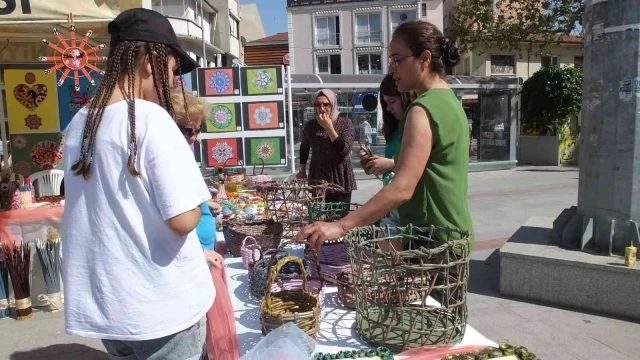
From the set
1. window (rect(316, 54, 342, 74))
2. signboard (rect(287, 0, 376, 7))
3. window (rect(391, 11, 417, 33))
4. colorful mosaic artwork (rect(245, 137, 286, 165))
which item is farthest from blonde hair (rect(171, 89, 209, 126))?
signboard (rect(287, 0, 376, 7))

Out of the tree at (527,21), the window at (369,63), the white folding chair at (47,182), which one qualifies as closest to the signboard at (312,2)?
the window at (369,63)

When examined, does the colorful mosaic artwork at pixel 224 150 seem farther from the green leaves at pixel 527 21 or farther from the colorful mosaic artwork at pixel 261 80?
the green leaves at pixel 527 21

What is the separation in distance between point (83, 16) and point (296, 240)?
309 centimetres

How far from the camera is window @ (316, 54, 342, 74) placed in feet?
107

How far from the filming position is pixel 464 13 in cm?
1423

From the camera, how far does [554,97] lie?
12.6 meters

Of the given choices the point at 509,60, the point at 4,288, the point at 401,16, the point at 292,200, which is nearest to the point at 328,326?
the point at 292,200

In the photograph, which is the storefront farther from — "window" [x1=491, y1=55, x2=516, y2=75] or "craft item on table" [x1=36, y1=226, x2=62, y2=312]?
"window" [x1=491, y1=55, x2=516, y2=75]

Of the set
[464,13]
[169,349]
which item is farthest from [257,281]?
[464,13]

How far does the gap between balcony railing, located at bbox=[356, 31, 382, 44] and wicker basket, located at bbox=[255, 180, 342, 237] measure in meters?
30.3

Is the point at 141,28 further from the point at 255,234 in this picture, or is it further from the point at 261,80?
the point at 261,80

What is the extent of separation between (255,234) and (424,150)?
123cm

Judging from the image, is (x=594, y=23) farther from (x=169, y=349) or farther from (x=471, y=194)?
(x=471, y=194)

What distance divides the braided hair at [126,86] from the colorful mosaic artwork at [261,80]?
5112 mm
